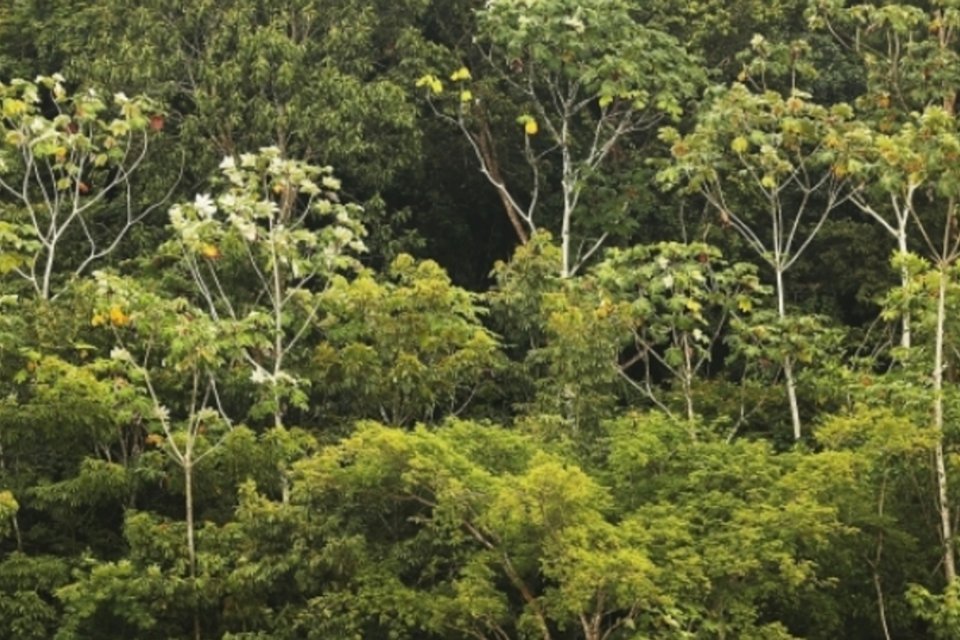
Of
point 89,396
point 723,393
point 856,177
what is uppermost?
point 856,177

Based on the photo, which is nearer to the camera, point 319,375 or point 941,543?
point 941,543

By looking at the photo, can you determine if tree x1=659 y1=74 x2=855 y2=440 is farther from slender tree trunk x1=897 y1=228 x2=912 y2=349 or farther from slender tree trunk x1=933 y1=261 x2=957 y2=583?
slender tree trunk x1=933 y1=261 x2=957 y2=583

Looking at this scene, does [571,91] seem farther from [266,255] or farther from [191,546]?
[191,546]

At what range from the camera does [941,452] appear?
10289 millimetres

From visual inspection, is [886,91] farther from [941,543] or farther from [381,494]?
[381,494]

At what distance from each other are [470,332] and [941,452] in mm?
3838

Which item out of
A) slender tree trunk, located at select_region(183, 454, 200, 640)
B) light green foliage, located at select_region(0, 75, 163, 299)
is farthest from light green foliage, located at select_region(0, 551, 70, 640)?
light green foliage, located at select_region(0, 75, 163, 299)

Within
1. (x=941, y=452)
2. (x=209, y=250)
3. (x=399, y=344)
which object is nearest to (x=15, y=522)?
(x=209, y=250)

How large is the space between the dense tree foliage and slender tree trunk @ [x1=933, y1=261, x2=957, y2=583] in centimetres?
5

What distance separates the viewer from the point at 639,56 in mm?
14789

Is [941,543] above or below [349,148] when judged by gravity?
below

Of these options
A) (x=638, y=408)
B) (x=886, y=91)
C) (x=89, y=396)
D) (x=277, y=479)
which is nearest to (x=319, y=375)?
(x=277, y=479)

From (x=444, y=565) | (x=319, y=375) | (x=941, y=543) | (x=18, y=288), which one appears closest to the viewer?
(x=444, y=565)

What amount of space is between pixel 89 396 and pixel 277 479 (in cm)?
163
